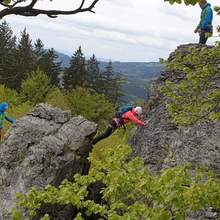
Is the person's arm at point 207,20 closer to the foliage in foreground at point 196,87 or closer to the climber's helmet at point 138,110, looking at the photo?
the climber's helmet at point 138,110

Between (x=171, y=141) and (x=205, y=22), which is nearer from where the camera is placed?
(x=171, y=141)

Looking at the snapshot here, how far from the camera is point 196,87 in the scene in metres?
10.2

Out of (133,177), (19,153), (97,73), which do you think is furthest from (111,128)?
(97,73)

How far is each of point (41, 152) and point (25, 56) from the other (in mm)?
Answer: 61409

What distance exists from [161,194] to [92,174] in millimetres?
1756

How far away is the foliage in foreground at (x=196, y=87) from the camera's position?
32.4 feet

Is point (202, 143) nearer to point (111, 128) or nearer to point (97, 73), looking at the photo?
point (111, 128)

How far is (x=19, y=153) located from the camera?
603 inches

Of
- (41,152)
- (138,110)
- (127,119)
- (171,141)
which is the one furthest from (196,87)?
(127,119)

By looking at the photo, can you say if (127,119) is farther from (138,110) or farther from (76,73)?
(76,73)

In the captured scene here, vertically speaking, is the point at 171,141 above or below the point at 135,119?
below

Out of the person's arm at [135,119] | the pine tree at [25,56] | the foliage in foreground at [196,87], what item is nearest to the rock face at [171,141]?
the person's arm at [135,119]

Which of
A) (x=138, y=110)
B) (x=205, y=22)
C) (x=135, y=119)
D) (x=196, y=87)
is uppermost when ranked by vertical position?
(x=205, y=22)

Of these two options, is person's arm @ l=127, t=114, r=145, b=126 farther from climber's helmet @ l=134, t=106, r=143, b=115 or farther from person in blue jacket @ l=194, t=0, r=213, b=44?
person in blue jacket @ l=194, t=0, r=213, b=44
